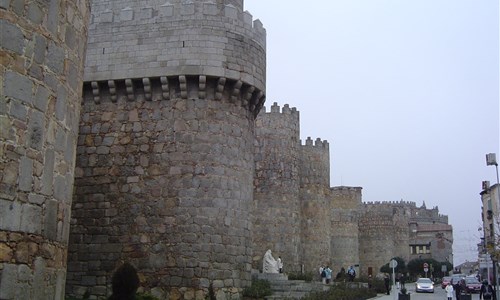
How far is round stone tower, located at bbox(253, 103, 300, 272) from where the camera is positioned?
28.0 meters

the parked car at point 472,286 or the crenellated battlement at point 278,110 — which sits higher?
the crenellated battlement at point 278,110

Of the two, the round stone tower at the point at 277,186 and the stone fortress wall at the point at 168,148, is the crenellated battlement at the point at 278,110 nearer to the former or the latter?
the round stone tower at the point at 277,186

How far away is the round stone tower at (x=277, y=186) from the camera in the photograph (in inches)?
1104

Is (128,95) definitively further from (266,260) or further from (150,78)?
(266,260)

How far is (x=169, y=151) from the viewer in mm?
14617

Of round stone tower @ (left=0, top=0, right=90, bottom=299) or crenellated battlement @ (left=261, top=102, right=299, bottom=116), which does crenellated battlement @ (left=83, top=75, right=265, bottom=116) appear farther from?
crenellated battlement @ (left=261, top=102, right=299, bottom=116)

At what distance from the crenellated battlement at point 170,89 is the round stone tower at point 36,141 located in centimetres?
634

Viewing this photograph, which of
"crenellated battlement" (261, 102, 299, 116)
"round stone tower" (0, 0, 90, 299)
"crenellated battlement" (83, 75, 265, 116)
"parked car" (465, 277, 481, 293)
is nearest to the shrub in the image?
"crenellated battlement" (83, 75, 265, 116)

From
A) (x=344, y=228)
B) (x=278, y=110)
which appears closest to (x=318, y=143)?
(x=278, y=110)

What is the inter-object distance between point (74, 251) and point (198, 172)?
3952 millimetres

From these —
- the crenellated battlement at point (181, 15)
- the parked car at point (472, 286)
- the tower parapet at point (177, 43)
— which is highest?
the crenellated battlement at point (181, 15)

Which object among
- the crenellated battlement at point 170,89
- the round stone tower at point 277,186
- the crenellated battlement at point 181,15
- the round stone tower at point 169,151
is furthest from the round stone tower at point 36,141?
the round stone tower at point 277,186

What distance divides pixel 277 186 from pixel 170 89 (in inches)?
589

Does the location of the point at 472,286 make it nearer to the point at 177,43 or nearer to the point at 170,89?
the point at 170,89
